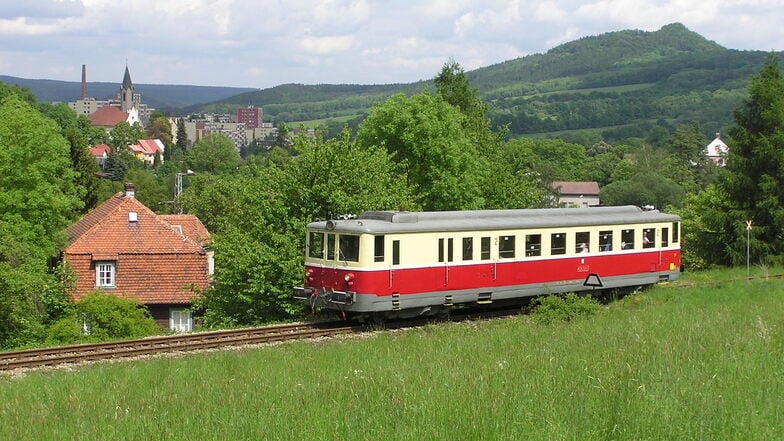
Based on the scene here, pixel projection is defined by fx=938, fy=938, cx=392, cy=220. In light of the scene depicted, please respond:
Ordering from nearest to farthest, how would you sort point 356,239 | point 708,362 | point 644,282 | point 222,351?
point 708,362, point 222,351, point 356,239, point 644,282

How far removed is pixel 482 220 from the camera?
24.4 m

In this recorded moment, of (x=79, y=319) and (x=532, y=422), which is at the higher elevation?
(x=532, y=422)

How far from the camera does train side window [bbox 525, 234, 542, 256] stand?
24.8 m

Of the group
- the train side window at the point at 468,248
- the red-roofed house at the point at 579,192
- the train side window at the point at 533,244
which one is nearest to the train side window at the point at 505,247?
the train side window at the point at 533,244

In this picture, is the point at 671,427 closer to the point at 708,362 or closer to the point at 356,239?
the point at 708,362

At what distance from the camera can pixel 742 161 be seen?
39688 mm

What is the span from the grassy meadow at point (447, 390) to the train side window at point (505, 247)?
4.46 meters

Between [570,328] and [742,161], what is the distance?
22755 mm

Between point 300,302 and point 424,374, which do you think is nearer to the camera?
point 424,374

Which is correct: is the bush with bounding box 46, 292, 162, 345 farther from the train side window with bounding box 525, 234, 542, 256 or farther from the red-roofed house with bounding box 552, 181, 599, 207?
the red-roofed house with bounding box 552, 181, 599, 207

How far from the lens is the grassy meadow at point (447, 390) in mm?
9867

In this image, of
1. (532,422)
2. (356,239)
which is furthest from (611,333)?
(532,422)

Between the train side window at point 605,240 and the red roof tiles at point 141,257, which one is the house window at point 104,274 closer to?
the red roof tiles at point 141,257

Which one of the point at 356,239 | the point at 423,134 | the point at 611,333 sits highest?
the point at 423,134
